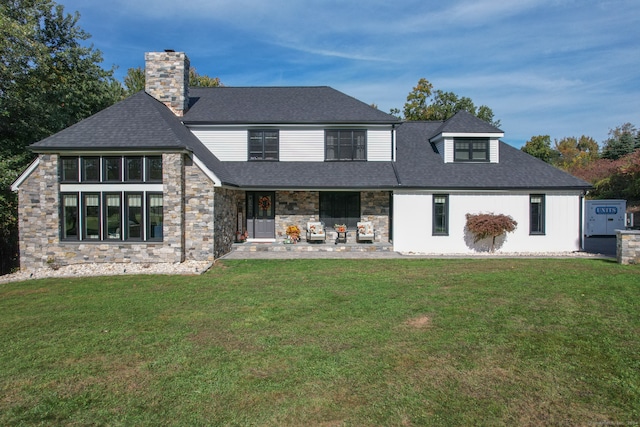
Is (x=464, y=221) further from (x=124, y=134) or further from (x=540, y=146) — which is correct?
(x=540, y=146)

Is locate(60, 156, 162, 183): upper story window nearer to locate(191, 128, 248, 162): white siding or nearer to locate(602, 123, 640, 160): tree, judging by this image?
locate(191, 128, 248, 162): white siding

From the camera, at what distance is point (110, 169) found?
1333cm

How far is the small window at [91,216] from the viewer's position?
1326 centimetres

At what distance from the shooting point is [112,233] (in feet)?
43.5

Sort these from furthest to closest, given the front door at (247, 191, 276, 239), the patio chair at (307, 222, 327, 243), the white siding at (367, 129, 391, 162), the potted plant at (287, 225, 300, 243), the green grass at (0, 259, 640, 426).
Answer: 1. the white siding at (367, 129, 391, 162)
2. the front door at (247, 191, 276, 239)
3. the potted plant at (287, 225, 300, 243)
4. the patio chair at (307, 222, 327, 243)
5. the green grass at (0, 259, 640, 426)

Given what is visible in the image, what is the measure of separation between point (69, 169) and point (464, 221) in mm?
14477

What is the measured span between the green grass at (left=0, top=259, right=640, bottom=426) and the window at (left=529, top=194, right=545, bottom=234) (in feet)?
19.0

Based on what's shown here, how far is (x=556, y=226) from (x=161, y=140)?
1513 centimetres

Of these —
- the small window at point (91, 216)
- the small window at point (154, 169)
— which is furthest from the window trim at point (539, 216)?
the small window at point (91, 216)

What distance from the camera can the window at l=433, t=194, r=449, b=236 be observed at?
1558cm

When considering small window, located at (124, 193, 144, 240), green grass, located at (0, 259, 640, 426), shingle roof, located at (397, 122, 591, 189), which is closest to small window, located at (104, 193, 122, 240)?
small window, located at (124, 193, 144, 240)

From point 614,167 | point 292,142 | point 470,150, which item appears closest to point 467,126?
point 470,150

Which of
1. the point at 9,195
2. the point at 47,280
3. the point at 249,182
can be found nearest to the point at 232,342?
the point at 47,280

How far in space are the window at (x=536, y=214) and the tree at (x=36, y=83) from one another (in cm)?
2115
